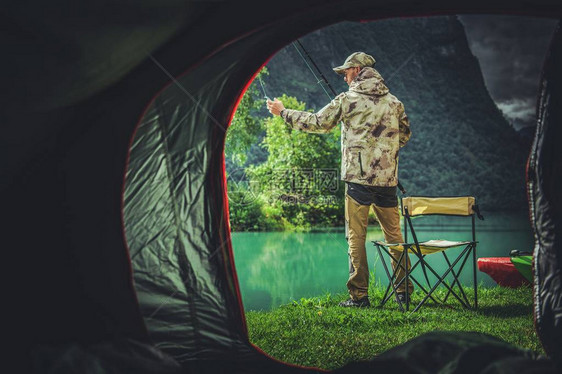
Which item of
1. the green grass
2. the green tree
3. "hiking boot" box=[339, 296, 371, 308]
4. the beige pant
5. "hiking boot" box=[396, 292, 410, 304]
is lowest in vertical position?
the green grass

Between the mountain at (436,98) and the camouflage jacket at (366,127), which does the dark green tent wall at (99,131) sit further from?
the mountain at (436,98)

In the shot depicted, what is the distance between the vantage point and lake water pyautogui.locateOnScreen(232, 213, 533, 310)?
5.24 m

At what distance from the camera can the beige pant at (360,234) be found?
3.73 metres

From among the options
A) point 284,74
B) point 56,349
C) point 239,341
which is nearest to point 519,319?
point 239,341

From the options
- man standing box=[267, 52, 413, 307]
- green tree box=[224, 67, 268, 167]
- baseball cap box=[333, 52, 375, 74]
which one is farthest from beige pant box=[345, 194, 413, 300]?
green tree box=[224, 67, 268, 167]

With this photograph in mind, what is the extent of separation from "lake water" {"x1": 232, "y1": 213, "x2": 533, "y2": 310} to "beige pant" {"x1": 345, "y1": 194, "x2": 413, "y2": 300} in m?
0.93

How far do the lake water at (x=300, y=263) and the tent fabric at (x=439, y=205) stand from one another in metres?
1.36

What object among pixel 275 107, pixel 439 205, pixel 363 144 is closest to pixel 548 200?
pixel 439 205

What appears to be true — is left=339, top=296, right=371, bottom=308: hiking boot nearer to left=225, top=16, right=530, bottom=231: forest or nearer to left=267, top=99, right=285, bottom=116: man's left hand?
left=267, top=99, right=285, bottom=116: man's left hand

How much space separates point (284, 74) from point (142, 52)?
87.0 feet

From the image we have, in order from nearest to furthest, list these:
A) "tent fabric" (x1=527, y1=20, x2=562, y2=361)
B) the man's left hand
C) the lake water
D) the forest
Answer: "tent fabric" (x1=527, y1=20, x2=562, y2=361) < the man's left hand < the lake water < the forest

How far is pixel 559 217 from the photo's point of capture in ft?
6.76

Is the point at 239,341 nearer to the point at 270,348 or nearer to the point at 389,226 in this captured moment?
the point at 270,348

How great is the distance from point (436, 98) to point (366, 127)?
27.7 metres
